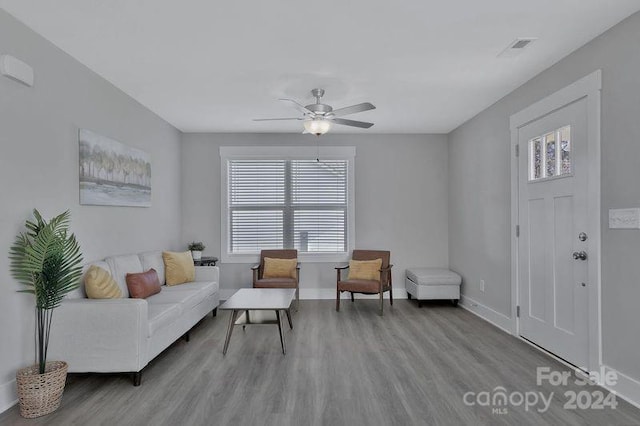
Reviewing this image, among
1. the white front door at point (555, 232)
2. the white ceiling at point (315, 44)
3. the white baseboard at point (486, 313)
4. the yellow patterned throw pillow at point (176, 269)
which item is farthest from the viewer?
the yellow patterned throw pillow at point (176, 269)

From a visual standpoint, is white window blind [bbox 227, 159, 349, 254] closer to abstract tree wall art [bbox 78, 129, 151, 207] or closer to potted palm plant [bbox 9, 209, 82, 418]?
abstract tree wall art [bbox 78, 129, 151, 207]

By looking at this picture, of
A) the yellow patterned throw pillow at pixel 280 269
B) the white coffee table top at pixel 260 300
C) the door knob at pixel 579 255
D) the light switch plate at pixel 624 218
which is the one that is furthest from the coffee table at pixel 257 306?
the light switch plate at pixel 624 218

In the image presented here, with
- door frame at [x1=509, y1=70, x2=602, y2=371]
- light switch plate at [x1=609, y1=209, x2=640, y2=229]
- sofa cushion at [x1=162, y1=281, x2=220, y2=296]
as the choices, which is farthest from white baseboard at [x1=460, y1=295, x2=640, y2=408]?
sofa cushion at [x1=162, y1=281, x2=220, y2=296]

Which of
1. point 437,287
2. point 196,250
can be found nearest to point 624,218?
point 437,287

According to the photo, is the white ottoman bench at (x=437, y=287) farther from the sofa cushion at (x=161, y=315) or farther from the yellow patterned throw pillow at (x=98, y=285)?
the yellow patterned throw pillow at (x=98, y=285)

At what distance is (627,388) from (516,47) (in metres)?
2.62

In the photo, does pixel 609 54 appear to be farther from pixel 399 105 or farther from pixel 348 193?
pixel 348 193

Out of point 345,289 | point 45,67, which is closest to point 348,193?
point 345,289

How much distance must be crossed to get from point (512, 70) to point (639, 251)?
190cm

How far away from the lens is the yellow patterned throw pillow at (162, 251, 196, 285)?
4.41 meters

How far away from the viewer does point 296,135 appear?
5797mm

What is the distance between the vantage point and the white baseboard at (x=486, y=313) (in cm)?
407

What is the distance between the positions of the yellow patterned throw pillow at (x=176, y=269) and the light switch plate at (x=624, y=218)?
4.25 m

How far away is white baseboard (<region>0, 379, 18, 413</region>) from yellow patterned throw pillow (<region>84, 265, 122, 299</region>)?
2.40ft
